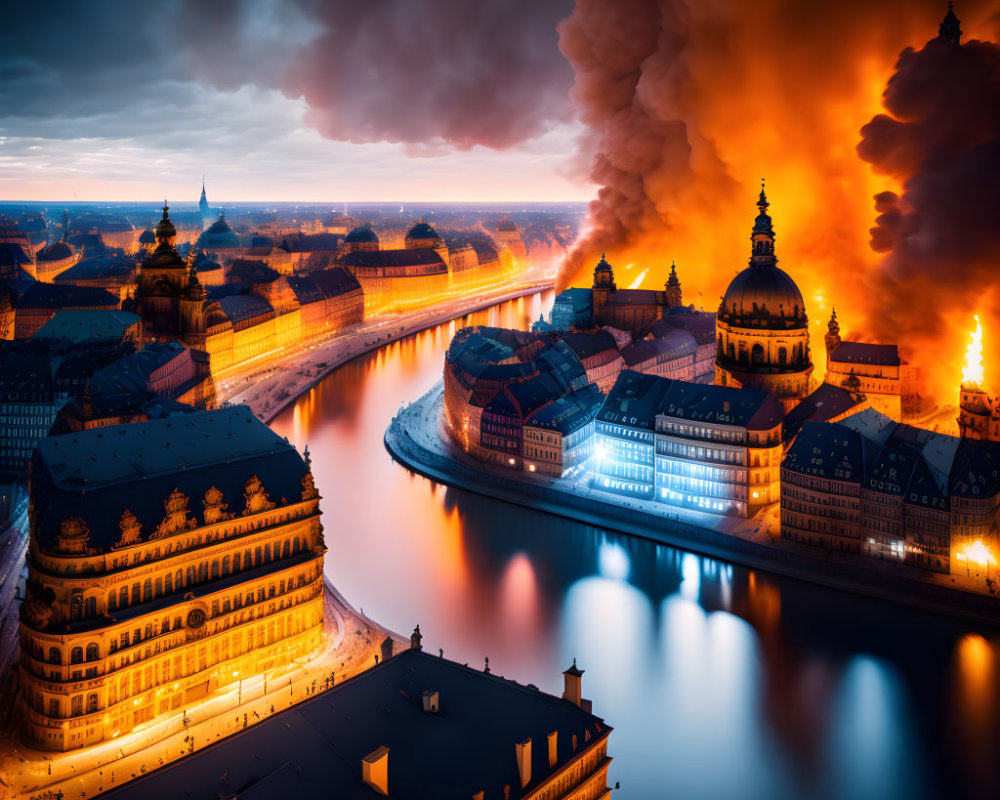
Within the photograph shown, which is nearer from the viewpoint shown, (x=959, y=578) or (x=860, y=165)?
(x=959, y=578)

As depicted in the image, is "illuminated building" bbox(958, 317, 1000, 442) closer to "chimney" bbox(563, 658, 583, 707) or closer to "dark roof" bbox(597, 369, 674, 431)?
"dark roof" bbox(597, 369, 674, 431)

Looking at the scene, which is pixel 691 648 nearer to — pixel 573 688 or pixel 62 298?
pixel 573 688

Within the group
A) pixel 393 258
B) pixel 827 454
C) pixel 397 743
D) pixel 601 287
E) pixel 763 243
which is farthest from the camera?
pixel 393 258

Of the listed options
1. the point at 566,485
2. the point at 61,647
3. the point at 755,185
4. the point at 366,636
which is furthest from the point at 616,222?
the point at 61,647

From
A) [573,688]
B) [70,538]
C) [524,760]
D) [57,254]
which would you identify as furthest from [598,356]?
[57,254]

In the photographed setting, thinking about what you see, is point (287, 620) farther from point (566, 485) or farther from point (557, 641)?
point (566, 485)

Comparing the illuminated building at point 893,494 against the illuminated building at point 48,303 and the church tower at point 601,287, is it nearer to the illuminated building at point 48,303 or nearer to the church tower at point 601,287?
the church tower at point 601,287

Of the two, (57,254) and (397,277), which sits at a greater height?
(57,254)
